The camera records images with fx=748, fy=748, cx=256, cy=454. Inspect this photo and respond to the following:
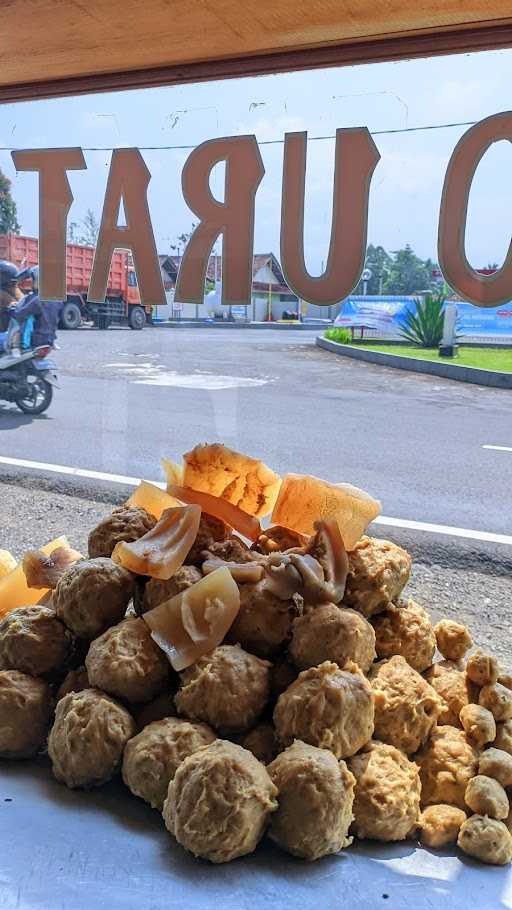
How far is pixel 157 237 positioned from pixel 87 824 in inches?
49.8

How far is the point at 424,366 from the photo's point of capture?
6.53 ft

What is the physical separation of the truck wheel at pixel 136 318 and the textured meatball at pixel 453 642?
111cm

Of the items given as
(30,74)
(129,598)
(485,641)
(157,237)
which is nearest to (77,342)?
(157,237)

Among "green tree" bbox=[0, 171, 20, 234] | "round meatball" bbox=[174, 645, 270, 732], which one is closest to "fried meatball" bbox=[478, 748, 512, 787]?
"round meatball" bbox=[174, 645, 270, 732]

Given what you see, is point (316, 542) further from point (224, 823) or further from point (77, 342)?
point (77, 342)

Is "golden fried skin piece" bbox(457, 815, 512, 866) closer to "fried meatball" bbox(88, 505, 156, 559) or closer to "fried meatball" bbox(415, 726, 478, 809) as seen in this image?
"fried meatball" bbox(415, 726, 478, 809)

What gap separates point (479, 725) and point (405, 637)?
0.20 metres

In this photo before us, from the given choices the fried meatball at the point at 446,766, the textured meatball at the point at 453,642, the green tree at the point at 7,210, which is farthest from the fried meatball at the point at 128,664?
the green tree at the point at 7,210

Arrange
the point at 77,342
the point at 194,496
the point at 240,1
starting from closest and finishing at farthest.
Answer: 1. the point at 240,1
2. the point at 194,496
3. the point at 77,342

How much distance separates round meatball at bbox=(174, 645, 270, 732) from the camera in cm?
119

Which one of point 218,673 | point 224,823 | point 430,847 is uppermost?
point 218,673

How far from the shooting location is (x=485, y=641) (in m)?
1.75

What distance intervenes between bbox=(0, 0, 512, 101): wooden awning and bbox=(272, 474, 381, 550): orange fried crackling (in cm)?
90

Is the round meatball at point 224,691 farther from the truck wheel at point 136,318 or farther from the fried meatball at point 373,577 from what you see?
the truck wheel at point 136,318
